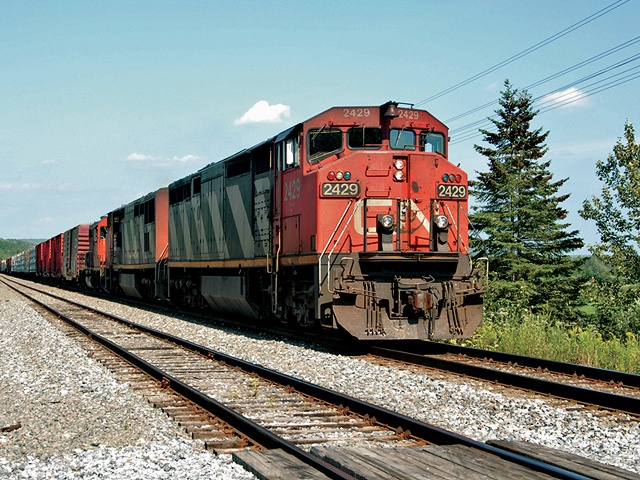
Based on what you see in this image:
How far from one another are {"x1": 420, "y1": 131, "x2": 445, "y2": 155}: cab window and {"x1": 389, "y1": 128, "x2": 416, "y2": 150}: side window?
0.60 feet

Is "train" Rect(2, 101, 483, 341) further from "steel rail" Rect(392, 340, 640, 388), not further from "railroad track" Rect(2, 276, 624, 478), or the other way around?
"railroad track" Rect(2, 276, 624, 478)

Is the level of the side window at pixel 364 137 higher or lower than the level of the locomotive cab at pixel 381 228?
higher

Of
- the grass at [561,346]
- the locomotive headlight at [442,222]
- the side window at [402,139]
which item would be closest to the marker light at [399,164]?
the side window at [402,139]

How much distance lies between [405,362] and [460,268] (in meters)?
2.03

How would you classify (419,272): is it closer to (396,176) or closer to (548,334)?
(396,176)

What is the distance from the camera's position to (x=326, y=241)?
451 inches

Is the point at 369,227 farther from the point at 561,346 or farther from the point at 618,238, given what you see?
the point at 618,238

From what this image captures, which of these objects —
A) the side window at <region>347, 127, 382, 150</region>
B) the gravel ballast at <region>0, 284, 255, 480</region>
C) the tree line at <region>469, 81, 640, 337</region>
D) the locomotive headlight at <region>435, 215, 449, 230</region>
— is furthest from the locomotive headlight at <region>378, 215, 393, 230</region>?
the tree line at <region>469, 81, 640, 337</region>

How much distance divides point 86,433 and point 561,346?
8.05 meters

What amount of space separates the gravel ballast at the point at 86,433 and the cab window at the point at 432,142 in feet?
20.8

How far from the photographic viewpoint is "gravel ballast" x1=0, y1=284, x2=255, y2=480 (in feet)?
16.4

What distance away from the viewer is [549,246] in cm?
2867

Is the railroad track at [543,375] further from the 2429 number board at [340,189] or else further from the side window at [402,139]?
the side window at [402,139]

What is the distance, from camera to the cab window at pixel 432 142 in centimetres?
1233
